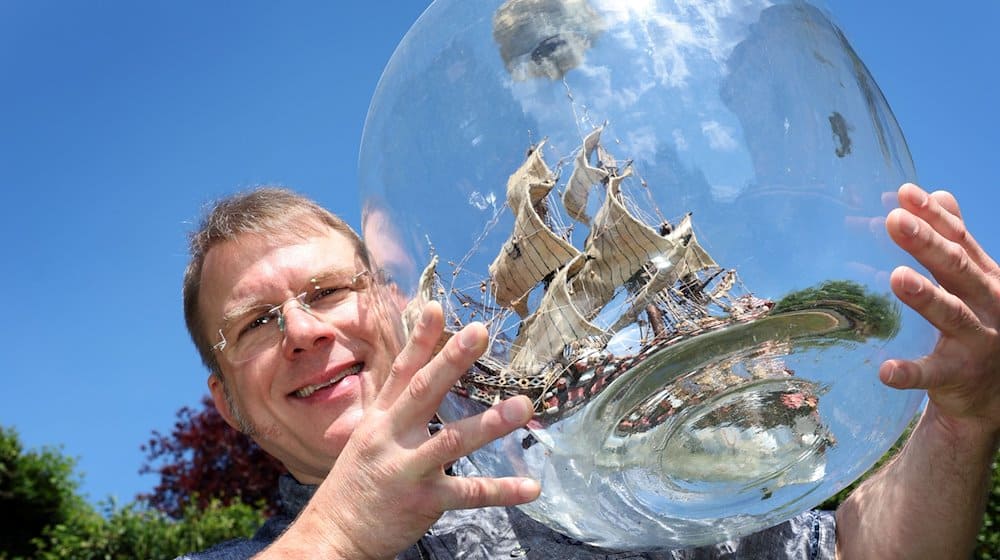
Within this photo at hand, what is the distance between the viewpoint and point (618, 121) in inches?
45.7

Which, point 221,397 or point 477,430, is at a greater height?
point 221,397

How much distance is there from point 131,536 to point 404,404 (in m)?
6.68

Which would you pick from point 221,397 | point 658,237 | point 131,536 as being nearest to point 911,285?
point 658,237

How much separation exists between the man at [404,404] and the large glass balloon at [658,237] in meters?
0.06

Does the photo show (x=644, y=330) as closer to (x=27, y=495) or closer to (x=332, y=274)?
(x=332, y=274)

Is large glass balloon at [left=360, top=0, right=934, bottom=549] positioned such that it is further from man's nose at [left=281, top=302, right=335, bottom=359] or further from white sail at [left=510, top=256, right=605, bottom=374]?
man's nose at [left=281, top=302, right=335, bottom=359]

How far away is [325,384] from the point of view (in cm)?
222

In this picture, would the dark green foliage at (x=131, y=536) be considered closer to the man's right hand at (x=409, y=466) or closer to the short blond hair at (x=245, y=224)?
the short blond hair at (x=245, y=224)

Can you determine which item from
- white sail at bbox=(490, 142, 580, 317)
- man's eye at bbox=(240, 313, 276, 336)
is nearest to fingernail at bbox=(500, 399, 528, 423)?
white sail at bbox=(490, 142, 580, 317)

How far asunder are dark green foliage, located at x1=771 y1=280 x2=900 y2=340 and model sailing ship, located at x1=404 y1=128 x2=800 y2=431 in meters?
0.05

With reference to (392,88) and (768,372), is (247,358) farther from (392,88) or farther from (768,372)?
(768,372)

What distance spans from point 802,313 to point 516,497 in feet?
1.62

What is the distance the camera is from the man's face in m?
2.13

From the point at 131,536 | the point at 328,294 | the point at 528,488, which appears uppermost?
the point at 131,536
